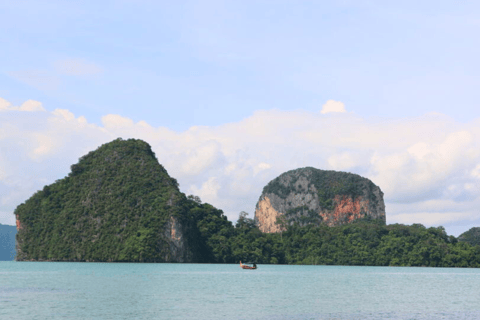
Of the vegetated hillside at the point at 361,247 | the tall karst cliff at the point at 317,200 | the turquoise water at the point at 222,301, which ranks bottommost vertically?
the turquoise water at the point at 222,301

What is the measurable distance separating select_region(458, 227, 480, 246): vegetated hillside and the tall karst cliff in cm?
2512

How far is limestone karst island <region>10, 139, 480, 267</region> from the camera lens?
374ft

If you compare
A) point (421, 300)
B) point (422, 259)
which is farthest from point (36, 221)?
point (421, 300)

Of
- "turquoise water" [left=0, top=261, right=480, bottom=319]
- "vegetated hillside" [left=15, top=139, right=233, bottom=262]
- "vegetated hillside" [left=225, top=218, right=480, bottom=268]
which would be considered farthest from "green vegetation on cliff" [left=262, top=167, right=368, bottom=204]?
"turquoise water" [left=0, top=261, right=480, bottom=319]

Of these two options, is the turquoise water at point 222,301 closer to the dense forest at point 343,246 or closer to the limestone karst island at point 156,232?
the limestone karst island at point 156,232

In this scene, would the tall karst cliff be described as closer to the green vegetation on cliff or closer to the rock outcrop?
the green vegetation on cliff

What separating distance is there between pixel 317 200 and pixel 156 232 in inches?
3073

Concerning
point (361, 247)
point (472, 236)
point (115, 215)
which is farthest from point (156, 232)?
point (472, 236)

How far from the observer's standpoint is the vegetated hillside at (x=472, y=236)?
165938 mm

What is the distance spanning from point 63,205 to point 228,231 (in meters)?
37.4

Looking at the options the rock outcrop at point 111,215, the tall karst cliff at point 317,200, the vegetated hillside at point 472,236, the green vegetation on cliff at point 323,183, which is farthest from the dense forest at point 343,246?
the vegetated hillside at point 472,236

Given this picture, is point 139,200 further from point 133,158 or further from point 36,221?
point 36,221

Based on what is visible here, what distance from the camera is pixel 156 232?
11169cm

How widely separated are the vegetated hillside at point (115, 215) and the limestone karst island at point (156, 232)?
208 millimetres
